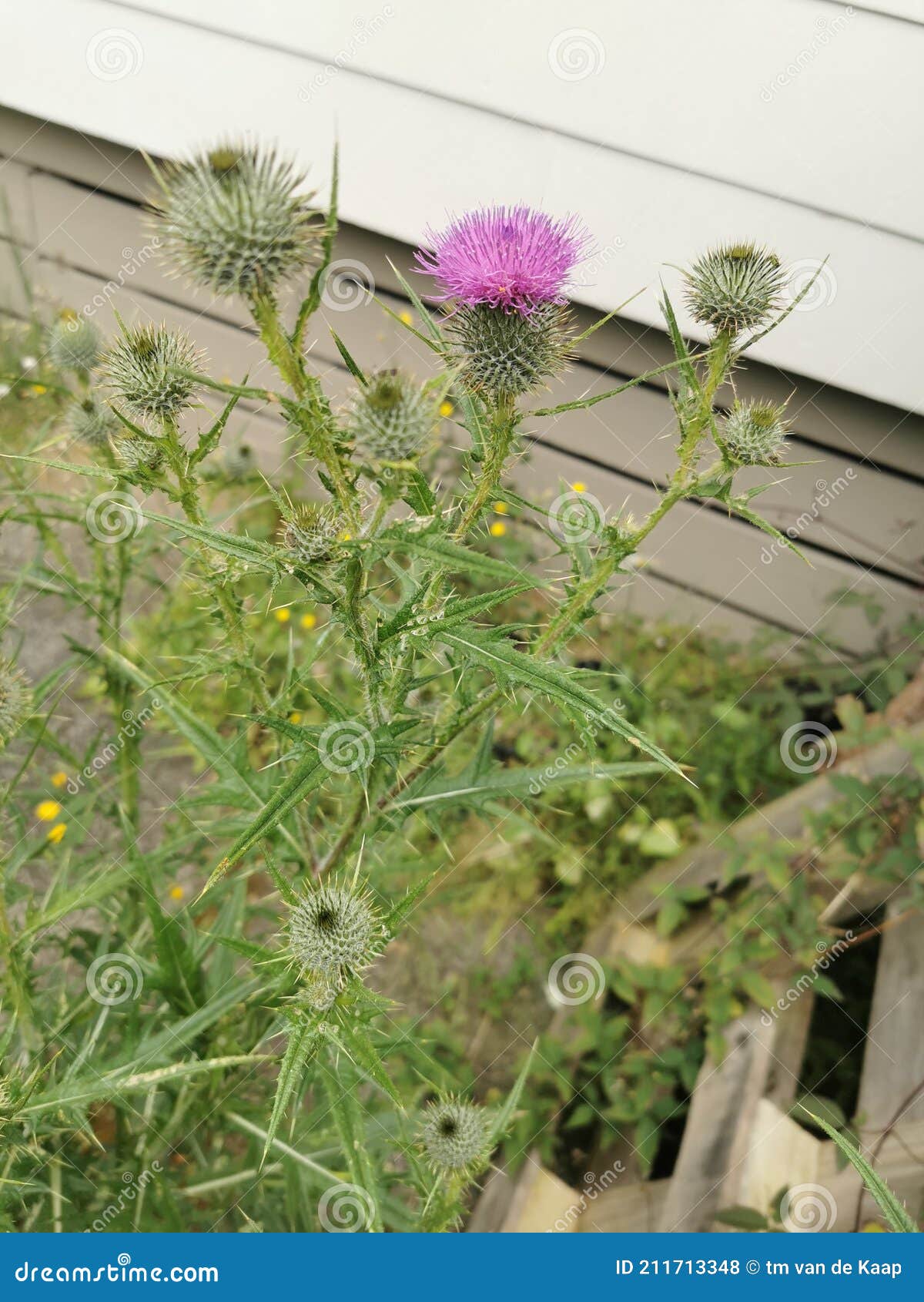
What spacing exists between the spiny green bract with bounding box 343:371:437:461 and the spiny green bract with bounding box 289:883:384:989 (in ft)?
2.49

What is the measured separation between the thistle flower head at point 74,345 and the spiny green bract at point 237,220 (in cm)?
149

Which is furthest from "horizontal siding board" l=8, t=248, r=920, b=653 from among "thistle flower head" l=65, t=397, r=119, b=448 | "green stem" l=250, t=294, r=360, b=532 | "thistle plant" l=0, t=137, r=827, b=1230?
"green stem" l=250, t=294, r=360, b=532

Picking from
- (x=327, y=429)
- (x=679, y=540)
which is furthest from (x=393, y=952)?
(x=327, y=429)

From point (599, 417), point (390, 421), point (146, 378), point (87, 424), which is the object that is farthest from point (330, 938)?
point (599, 417)

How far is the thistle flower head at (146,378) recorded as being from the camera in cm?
152

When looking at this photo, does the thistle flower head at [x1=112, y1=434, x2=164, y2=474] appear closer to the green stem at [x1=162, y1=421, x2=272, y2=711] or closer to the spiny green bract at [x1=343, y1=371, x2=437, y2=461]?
the green stem at [x1=162, y1=421, x2=272, y2=711]

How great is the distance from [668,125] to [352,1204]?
12.3ft

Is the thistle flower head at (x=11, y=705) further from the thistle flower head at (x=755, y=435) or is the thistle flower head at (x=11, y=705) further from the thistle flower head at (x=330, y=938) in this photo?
the thistle flower head at (x=755, y=435)

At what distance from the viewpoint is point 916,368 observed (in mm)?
3596

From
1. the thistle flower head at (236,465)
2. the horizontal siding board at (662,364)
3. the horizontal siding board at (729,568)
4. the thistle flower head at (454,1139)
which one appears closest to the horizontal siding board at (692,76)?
the horizontal siding board at (662,364)

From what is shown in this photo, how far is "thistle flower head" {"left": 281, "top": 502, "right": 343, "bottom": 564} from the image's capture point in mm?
1362

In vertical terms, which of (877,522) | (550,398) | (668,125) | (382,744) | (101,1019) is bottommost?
(101,1019)

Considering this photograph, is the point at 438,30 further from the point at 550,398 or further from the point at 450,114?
the point at 550,398

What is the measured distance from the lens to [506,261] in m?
1.53
